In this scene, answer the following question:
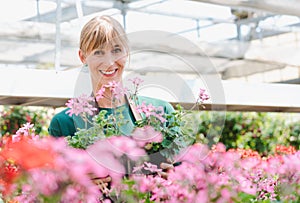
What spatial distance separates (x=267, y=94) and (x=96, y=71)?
4418mm

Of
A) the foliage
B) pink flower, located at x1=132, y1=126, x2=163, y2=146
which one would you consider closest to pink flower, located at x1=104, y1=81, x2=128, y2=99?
the foliage

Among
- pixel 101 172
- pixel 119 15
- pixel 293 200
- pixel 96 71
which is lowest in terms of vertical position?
pixel 293 200

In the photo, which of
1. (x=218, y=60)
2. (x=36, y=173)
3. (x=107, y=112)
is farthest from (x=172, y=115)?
(x=218, y=60)

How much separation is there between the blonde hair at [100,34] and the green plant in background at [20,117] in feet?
16.0

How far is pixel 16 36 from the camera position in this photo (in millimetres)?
8008

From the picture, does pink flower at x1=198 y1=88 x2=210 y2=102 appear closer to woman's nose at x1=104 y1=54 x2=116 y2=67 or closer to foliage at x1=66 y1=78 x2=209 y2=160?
foliage at x1=66 y1=78 x2=209 y2=160

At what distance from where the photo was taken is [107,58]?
6.54 feet

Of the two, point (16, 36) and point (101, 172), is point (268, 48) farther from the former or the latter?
point (101, 172)

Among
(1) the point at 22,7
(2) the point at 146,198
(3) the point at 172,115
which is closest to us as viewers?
(2) the point at 146,198

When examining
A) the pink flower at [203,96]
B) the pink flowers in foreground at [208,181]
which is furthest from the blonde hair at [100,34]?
the pink flowers in foreground at [208,181]

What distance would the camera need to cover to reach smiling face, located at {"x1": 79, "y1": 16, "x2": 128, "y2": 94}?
1984 mm

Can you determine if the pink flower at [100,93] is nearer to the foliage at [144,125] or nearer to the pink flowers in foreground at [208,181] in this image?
the foliage at [144,125]

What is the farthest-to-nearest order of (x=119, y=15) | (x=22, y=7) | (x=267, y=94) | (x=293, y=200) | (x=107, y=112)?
(x=119, y=15)
(x=22, y=7)
(x=267, y=94)
(x=107, y=112)
(x=293, y=200)

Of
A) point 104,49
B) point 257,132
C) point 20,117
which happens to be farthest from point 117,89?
point 257,132
